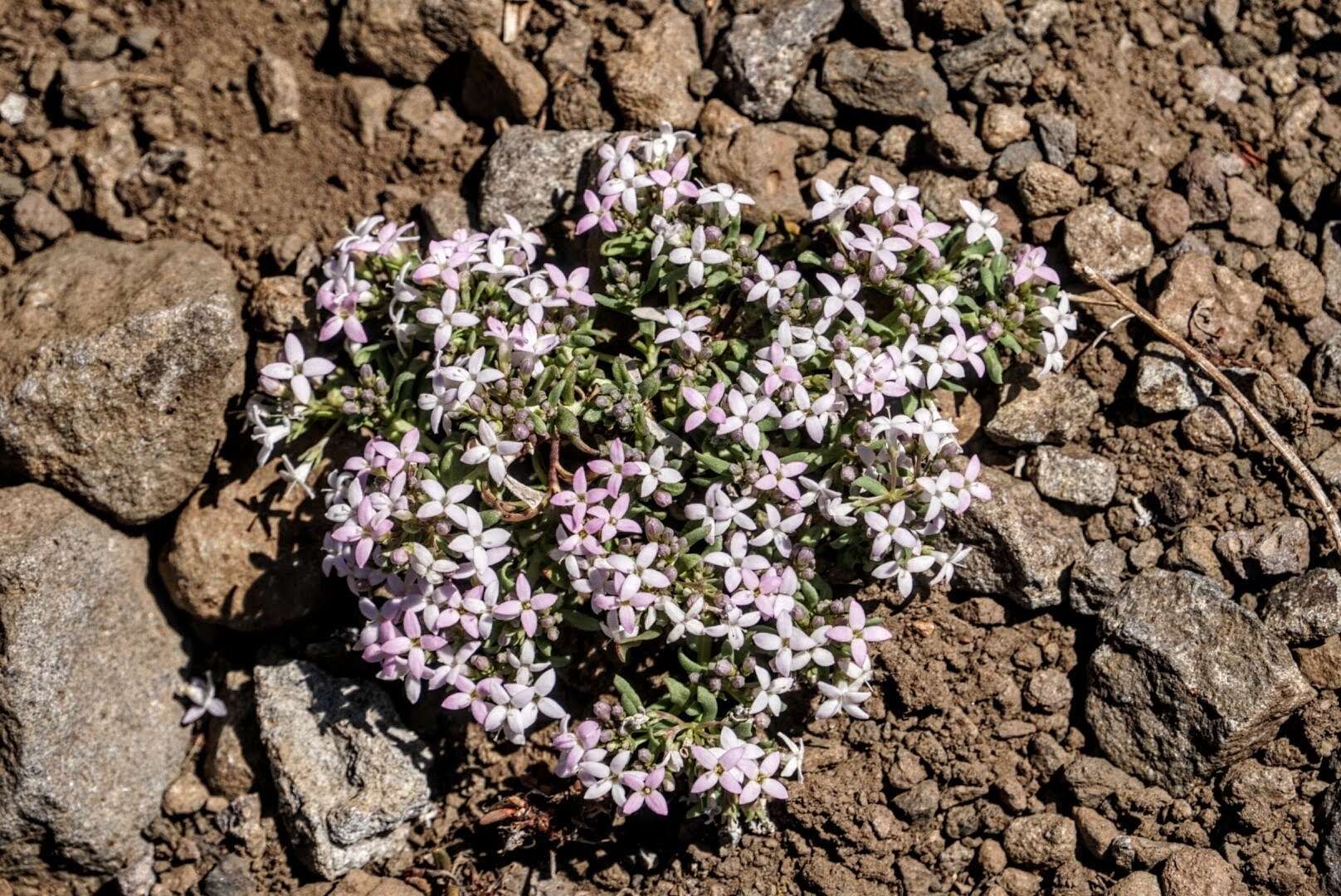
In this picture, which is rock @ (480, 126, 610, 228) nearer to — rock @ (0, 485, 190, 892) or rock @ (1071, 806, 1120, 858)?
rock @ (0, 485, 190, 892)

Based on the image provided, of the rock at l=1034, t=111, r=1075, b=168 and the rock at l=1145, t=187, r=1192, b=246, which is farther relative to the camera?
the rock at l=1034, t=111, r=1075, b=168

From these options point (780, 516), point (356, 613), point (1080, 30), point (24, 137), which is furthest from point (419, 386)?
point (1080, 30)

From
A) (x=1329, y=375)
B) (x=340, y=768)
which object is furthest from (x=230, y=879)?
(x=1329, y=375)

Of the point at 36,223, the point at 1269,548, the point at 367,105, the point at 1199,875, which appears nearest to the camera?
the point at 1199,875

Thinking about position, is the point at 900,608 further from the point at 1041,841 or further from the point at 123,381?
the point at 123,381

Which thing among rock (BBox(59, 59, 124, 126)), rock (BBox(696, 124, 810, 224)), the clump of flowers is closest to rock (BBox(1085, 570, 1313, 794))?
the clump of flowers

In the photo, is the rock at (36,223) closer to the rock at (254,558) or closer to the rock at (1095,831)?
the rock at (254,558)
